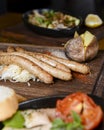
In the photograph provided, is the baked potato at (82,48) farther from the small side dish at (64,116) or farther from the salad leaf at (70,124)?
the salad leaf at (70,124)

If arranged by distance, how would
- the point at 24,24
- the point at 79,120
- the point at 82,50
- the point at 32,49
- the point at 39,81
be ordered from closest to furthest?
the point at 79,120 → the point at 39,81 → the point at 82,50 → the point at 32,49 → the point at 24,24

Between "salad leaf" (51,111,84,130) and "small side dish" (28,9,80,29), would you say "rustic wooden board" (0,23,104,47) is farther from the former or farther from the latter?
"salad leaf" (51,111,84,130)

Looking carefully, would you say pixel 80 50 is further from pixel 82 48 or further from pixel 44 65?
pixel 44 65

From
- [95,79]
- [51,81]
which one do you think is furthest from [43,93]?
[95,79]

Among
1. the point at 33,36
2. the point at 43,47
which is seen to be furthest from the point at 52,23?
the point at 43,47

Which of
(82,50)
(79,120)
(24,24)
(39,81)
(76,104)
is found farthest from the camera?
(24,24)

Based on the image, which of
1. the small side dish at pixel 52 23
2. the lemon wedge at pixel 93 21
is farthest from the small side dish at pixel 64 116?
the lemon wedge at pixel 93 21

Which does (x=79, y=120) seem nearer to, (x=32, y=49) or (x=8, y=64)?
(x=8, y=64)
